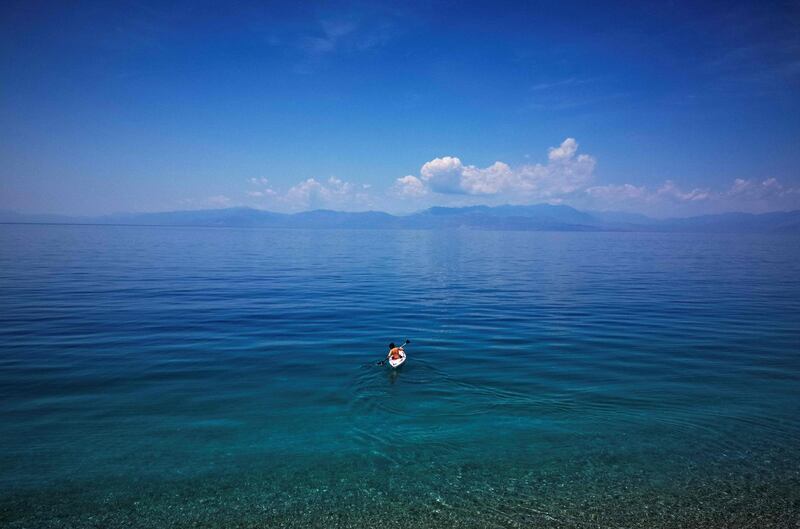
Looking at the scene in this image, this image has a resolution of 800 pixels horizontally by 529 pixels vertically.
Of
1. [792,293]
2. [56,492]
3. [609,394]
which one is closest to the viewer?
[56,492]

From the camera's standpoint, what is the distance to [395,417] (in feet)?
58.7

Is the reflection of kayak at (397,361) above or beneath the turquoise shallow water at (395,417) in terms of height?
above

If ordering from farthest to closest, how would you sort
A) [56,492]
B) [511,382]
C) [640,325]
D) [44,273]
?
[44,273] < [640,325] < [511,382] < [56,492]

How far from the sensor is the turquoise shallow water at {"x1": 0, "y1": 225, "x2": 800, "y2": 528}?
1244cm

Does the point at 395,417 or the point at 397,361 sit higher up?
the point at 397,361

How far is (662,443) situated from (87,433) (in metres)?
21.3

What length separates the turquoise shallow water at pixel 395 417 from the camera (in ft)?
40.8

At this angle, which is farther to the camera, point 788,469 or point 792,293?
point 792,293

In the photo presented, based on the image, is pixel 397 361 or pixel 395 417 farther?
pixel 397 361

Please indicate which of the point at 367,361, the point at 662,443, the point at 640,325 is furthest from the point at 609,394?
the point at 640,325

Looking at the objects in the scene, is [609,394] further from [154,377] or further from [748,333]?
[154,377]

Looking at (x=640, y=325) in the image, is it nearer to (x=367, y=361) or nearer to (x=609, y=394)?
(x=609, y=394)

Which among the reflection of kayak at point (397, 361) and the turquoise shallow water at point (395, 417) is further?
the reflection of kayak at point (397, 361)

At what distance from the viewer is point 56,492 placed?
1279 cm
